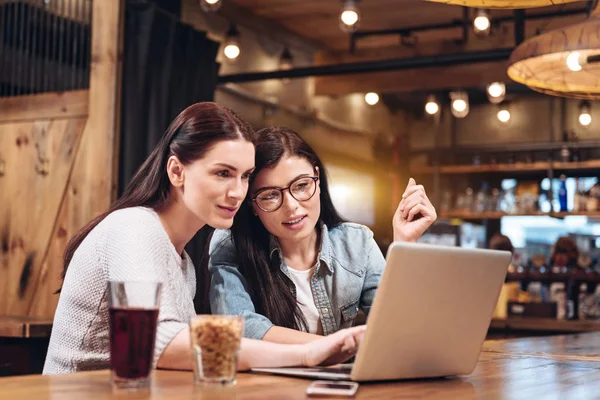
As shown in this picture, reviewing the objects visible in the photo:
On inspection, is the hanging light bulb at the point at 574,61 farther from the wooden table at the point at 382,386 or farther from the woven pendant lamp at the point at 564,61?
the wooden table at the point at 382,386

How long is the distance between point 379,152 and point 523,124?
57.0 inches

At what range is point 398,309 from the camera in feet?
4.36

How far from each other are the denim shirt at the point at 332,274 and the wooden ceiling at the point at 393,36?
381 cm

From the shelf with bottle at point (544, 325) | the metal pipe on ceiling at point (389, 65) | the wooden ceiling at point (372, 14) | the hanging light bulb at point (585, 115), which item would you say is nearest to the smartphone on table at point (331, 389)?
the metal pipe on ceiling at point (389, 65)

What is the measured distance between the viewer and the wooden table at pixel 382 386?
1.19 metres

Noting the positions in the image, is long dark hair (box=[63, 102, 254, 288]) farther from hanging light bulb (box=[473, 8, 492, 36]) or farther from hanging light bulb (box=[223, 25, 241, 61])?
hanging light bulb (box=[223, 25, 241, 61])

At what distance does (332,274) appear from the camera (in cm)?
221

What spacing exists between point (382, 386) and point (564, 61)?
1.91 m

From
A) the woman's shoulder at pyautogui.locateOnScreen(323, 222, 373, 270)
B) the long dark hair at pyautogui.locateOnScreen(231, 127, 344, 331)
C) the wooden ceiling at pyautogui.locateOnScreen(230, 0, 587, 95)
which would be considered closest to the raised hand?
the woman's shoulder at pyautogui.locateOnScreen(323, 222, 373, 270)

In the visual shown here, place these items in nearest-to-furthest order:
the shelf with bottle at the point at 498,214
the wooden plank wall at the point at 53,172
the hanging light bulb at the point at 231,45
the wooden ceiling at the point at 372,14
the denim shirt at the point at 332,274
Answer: the denim shirt at the point at 332,274 → the wooden plank wall at the point at 53,172 → the hanging light bulb at the point at 231,45 → the wooden ceiling at the point at 372,14 → the shelf with bottle at the point at 498,214

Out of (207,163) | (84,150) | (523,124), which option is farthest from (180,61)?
(523,124)

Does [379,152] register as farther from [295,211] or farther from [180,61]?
[295,211]

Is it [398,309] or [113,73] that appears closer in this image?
[398,309]

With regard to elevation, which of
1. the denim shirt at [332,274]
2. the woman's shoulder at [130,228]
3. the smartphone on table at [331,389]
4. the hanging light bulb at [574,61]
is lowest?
the smartphone on table at [331,389]
